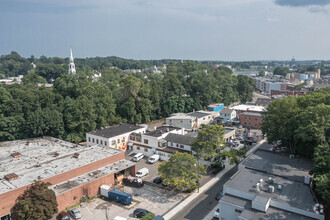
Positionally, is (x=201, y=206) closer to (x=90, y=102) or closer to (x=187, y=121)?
(x=187, y=121)

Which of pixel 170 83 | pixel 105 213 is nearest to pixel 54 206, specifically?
pixel 105 213

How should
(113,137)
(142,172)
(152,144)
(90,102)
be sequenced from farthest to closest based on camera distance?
1. (90,102)
2. (113,137)
3. (152,144)
4. (142,172)

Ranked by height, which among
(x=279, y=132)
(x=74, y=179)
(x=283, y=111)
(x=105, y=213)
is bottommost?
(x=105, y=213)

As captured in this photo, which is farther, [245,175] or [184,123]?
[184,123]

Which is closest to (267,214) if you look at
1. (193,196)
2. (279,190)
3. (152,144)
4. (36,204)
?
(279,190)

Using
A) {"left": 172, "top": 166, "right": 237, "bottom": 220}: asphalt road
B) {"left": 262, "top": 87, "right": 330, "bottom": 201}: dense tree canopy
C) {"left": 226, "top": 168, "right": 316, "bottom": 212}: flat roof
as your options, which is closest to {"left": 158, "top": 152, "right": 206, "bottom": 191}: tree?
{"left": 172, "top": 166, "right": 237, "bottom": 220}: asphalt road

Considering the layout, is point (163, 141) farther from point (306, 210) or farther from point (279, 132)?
point (306, 210)

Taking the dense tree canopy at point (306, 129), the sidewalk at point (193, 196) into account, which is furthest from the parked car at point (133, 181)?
the dense tree canopy at point (306, 129)
